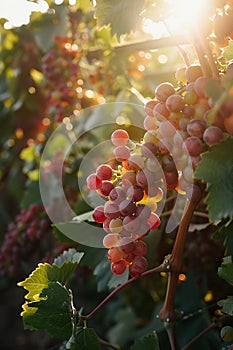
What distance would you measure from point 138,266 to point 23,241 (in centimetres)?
95

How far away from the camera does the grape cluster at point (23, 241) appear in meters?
1.64

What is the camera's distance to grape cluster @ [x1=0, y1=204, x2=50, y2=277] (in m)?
1.64

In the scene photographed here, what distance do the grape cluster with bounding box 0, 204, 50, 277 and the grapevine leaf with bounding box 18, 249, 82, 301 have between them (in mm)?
795

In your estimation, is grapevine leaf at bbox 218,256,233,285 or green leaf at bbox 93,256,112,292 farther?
green leaf at bbox 93,256,112,292

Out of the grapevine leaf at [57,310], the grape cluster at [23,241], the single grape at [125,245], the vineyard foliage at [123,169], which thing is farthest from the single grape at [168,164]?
the grape cluster at [23,241]

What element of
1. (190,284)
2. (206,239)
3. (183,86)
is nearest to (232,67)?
(183,86)

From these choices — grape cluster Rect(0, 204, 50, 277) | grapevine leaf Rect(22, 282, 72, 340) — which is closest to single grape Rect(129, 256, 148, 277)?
grapevine leaf Rect(22, 282, 72, 340)

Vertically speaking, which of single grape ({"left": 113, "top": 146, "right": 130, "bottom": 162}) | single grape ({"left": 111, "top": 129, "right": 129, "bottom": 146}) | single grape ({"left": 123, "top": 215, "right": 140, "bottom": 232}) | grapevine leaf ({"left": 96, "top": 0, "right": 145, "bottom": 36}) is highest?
grapevine leaf ({"left": 96, "top": 0, "right": 145, "bottom": 36})

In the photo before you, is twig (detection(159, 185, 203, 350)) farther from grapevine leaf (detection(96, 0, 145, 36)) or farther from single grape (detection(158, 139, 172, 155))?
grapevine leaf (detection(96, 0, 145, 36))

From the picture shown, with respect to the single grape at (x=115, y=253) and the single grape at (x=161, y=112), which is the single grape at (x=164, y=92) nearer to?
the single grape at (x=161, y=112)

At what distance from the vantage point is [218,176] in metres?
0.64

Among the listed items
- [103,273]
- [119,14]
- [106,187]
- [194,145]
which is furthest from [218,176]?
[103,273]

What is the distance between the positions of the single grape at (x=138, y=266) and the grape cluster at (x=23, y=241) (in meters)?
0.90

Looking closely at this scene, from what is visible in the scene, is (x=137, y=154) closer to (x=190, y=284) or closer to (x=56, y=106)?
(x=190, y=284)
